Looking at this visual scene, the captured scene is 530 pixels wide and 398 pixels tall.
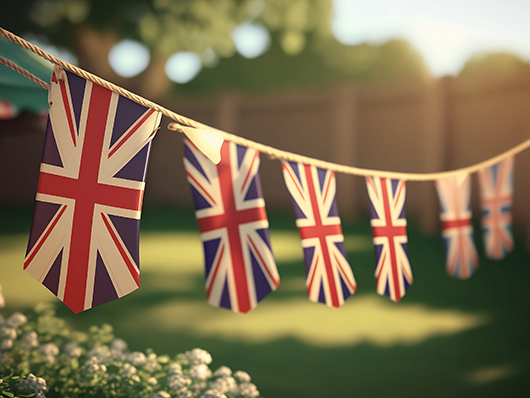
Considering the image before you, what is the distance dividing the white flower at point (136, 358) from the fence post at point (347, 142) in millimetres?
2239

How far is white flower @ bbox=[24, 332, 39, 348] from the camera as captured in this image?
180 centimetres

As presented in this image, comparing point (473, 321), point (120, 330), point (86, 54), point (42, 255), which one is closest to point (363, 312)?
point (473, 321)

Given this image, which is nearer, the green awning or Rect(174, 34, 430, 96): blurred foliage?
the green awning

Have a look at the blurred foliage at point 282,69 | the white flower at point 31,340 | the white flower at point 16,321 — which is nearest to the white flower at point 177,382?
the white flower at point 31,340

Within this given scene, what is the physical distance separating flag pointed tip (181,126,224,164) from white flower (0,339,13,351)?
4.79ft

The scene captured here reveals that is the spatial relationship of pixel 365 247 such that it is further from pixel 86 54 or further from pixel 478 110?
pixel 86 54

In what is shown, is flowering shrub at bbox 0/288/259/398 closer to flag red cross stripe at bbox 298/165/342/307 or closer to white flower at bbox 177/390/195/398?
white flower at bbox 177/390/195/398

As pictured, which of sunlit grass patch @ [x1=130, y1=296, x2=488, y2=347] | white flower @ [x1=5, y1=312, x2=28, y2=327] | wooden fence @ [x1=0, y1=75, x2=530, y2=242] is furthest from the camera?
wooden fence @ [x1=0, y1=75, x2=530, y2=242]

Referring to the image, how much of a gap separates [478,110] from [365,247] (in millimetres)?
1208

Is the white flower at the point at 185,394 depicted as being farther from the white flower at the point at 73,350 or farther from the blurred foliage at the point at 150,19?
the blurred foliage at the point at 150,19

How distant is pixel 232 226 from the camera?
34.6 inches

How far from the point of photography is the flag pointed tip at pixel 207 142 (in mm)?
825

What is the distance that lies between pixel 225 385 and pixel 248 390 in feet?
0.29

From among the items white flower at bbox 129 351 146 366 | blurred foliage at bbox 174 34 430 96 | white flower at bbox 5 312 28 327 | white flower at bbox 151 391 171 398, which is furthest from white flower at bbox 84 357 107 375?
blurred foliage at bbox 174 34 430 96
